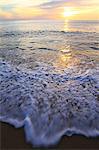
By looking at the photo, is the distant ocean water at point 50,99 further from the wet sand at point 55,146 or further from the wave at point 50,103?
the wet sand at point 55,146

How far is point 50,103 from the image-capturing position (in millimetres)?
4109

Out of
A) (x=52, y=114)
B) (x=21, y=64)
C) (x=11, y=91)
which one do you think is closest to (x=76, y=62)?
(x=21, y=64)

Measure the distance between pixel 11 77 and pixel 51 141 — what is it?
288cm

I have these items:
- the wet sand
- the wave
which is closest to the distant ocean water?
the wave

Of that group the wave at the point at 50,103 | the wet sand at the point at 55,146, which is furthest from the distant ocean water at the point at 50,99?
the wet sand at the point at 55,146

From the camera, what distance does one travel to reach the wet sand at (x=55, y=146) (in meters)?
2.98

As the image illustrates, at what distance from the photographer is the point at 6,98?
431 cm

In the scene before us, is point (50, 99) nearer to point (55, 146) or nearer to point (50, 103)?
point (50, 103)

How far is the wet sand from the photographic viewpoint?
298 cm

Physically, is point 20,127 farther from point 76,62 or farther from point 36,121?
point 76,62

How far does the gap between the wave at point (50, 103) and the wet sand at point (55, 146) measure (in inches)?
3.8

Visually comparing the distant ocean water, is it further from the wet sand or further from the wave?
the wet sand

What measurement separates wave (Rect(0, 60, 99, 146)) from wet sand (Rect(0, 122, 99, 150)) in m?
0.10

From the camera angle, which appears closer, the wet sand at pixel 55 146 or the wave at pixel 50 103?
the wet sand at pixel 55 146
